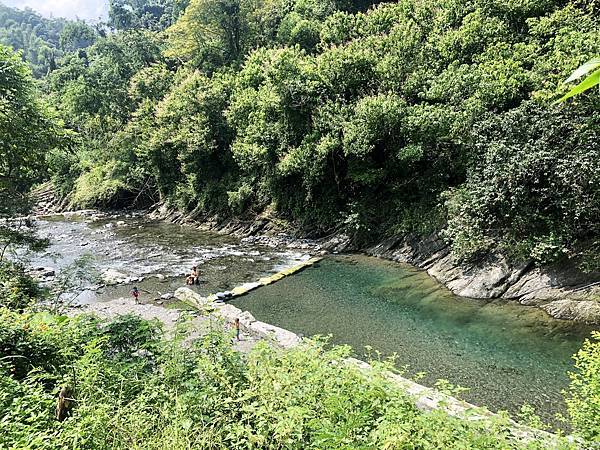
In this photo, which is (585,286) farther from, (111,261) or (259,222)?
(111,261)

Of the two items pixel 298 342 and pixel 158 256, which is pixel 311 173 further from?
pixel 298 342

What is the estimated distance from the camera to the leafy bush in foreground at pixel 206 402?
4.05m

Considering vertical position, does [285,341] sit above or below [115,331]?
below

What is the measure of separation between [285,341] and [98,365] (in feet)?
22.3

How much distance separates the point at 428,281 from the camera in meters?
15.9

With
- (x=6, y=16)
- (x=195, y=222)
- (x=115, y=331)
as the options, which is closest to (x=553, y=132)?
(x=115, y=331)

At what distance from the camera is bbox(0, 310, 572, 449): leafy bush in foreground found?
4.05 m

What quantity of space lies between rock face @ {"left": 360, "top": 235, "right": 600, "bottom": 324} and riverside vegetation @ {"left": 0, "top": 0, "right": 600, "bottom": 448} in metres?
0.58

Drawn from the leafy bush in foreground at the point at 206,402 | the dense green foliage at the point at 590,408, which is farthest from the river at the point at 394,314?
the dense green foliage at the point at 590,408

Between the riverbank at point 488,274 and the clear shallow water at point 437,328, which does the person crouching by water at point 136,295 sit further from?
the riverbank at point 488,274

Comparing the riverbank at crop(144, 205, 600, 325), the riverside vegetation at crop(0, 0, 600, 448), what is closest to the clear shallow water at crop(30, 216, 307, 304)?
the riverbank at crop(144, 205, 600, 325)

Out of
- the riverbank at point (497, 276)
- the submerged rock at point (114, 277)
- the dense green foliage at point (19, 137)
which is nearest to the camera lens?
the dense green foliage at point (19, 137)

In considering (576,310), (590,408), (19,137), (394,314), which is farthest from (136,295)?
(576,310)

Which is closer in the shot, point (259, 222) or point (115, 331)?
point (115, 331)
